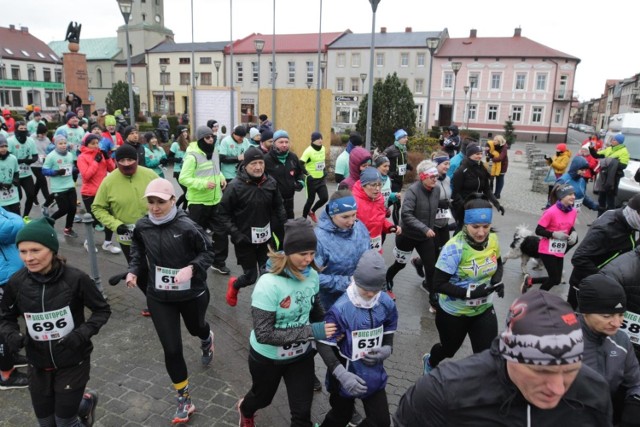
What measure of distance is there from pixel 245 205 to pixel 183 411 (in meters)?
2.58

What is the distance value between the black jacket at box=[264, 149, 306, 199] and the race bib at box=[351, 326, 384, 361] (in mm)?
5167

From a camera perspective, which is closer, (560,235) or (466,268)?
(466,268)

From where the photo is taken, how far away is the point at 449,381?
1831 mm

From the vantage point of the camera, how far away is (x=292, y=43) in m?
65.6

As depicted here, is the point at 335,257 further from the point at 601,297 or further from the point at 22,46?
the point at 22,46

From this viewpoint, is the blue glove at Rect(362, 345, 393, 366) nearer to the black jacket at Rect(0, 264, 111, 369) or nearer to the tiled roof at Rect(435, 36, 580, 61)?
the black jacket at Rect(0, 264, 111, 369)

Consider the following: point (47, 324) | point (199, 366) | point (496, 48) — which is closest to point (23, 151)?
point (199, 366)

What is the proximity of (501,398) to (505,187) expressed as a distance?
1759 centimetres

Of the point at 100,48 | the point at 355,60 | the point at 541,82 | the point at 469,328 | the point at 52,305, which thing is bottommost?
the point at 469,328

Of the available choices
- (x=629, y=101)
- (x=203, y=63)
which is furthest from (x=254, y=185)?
(x=629, y=101)

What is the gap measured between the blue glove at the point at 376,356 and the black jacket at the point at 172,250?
1738 mm

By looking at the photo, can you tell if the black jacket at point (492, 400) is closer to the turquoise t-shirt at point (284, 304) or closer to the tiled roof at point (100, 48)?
the turquoise t-shirt at point (284, 304)

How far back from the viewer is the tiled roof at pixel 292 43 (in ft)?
209

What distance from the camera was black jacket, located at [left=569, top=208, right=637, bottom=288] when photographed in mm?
4352
